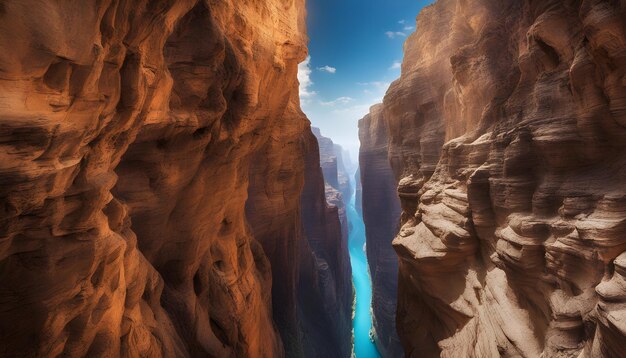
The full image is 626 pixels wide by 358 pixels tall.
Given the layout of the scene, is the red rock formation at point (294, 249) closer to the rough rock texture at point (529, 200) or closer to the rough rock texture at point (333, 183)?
the rough rock texture at point (529, 200)

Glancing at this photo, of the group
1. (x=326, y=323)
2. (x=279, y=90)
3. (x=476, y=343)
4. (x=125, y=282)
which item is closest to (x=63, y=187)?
(x=125, y=282)

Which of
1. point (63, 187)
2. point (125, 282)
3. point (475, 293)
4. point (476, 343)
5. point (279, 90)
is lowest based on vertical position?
point (476, 343)

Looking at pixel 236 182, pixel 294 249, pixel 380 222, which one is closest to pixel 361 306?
pixel 380 222

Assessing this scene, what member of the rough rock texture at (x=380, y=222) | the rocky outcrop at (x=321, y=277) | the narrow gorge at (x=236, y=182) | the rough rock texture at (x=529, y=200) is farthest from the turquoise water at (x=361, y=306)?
the rough rock texture at (x=529, y=200)

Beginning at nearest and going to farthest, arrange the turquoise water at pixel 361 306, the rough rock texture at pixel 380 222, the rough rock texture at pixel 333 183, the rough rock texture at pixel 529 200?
the rough rock texture at pixel 529 200 < the rough rock texture at pixel 380 222 < the turquoise water at pixel 361 306 < the rough rock texture at pixel 333 183

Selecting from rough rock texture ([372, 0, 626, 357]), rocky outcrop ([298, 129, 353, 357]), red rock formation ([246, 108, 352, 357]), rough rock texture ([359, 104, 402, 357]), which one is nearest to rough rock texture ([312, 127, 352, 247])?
rocky outcrop ([298, 129, 353, 357])

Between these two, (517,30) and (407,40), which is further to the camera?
(407,40)

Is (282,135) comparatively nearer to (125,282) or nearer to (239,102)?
(239,102)
